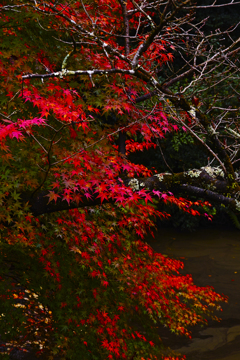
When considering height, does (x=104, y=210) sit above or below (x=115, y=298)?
above

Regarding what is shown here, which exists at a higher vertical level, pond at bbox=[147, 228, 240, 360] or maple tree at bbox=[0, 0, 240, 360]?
maple tree at bbox=[0, 0, 240, 360]

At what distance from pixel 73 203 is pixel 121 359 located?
102 inches

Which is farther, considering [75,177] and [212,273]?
[212,273]

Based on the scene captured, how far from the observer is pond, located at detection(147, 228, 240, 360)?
7156 mm

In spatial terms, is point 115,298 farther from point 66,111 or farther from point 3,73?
point 3,73

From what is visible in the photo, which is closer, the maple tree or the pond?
the maple tree

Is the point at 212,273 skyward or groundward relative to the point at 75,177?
groundward

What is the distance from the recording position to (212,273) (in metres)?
10.9

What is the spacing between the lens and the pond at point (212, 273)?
716 cm

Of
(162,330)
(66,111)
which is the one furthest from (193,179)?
(162,330)

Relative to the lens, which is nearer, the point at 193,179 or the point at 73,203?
the point at 73,203

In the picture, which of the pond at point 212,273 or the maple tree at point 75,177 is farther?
the pond at point 212,273

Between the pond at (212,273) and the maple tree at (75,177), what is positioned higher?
the maple tree at (75,177)

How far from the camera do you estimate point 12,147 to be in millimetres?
3713
